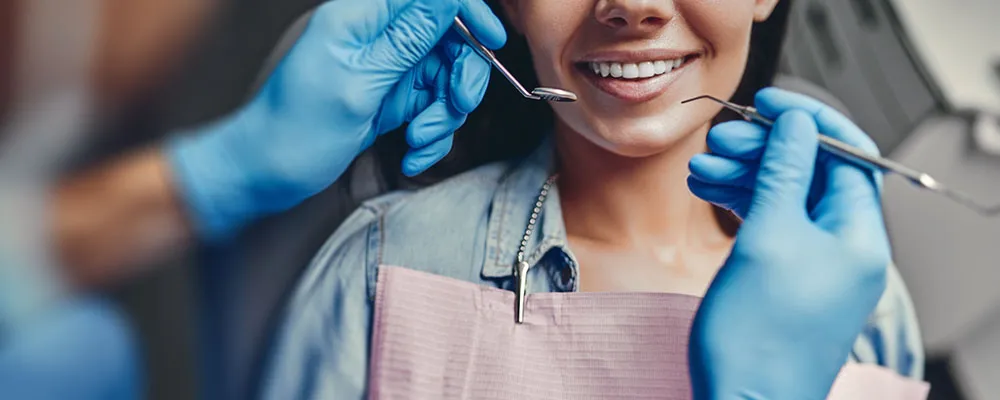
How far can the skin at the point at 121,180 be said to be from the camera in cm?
75

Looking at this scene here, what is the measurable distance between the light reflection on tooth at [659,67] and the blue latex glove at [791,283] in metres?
0.17

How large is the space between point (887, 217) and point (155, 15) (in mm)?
837

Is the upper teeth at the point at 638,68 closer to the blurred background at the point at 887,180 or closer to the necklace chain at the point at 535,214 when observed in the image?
the necklace chain at the point at 535,214

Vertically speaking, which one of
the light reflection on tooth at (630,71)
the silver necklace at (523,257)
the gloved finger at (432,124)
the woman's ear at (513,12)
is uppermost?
the woman's ear at (513,12)

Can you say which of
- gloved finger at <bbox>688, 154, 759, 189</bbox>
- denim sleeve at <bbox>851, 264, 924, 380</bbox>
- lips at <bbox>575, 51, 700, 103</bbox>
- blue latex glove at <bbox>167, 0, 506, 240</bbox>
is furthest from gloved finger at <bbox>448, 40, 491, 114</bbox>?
denim sleeve at <bbox>851, 264, 924, 380</bbox>

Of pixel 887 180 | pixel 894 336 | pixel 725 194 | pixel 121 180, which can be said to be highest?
pixel 121 180

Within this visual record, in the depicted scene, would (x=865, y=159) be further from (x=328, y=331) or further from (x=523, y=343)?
(x=328, y=331)

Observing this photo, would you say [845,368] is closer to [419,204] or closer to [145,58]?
[419,204]

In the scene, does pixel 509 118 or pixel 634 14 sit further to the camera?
pixel 509 118

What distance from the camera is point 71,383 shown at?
0.75 m

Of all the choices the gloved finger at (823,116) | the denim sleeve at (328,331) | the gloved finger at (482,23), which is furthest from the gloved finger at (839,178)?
the denim sleeve at (328,331)

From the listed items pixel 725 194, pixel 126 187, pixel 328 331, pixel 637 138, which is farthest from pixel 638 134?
pixel 126 187

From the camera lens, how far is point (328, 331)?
36.5 inches

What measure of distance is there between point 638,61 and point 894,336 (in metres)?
0.44
